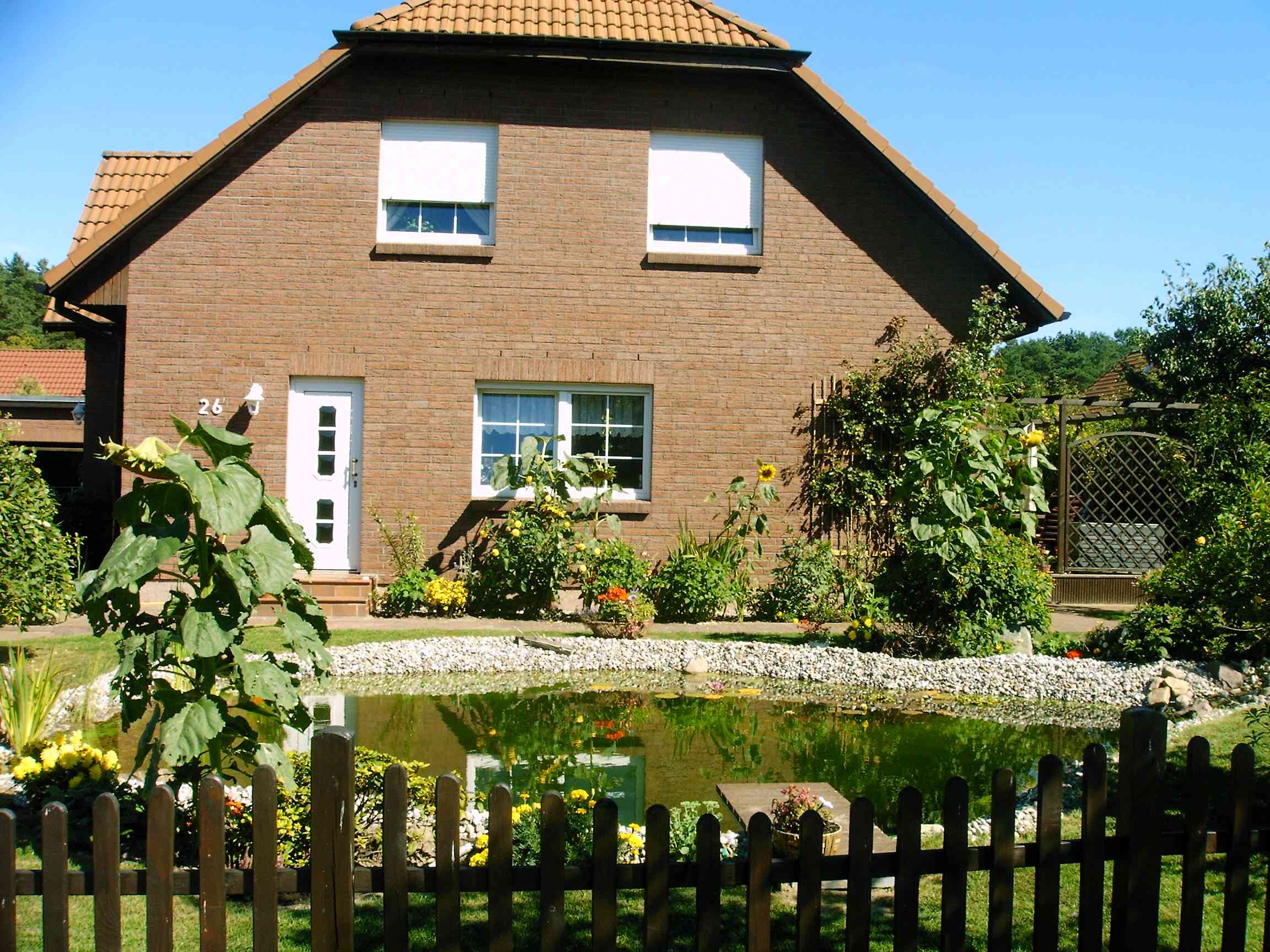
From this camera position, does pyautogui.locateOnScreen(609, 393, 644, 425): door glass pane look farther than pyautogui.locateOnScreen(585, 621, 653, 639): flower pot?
Yes

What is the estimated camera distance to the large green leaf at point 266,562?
12.8 ft

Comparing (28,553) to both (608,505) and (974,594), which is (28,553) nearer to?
(608,505)

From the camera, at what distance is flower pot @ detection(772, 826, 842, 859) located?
465 cm

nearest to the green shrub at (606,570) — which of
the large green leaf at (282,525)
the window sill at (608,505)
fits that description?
the window sill at (608,505)

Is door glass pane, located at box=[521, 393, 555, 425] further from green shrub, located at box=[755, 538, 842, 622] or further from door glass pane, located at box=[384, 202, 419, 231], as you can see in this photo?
green shrub, located at box=[755, 538, 842, 622]

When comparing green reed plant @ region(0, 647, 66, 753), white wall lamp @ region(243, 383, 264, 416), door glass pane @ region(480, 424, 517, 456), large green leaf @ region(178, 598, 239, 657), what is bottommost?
green reed plant @ region(0, 647, 66, 753)

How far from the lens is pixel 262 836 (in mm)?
2883

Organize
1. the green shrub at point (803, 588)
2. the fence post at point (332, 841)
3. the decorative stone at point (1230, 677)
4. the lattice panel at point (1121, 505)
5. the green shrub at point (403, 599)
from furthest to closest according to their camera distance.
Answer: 1. the lattice panel at point (1121, 505)
2. the green shrub at point (403, 599)
3. the green shrub at point (803, 588)
4. the decorative stone at point (1230, 677)
5. the fence post at point (332, 841)

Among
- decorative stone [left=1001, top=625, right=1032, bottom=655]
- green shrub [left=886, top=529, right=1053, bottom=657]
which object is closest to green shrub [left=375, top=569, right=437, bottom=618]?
green shrub [left=886, top=529, right=1053, bottom=657]

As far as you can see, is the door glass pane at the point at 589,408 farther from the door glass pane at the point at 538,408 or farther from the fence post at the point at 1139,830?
the fence post at the point at 1139,830

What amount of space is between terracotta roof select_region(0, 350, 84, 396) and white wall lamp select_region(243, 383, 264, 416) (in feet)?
85.2

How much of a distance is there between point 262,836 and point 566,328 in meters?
10.9

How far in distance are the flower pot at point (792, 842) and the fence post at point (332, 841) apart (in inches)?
86.9

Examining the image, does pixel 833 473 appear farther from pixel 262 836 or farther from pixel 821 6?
pixel 262 836
